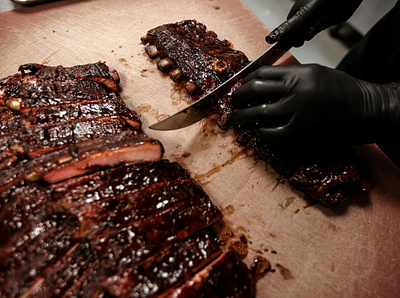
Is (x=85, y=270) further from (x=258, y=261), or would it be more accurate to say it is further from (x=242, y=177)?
(x=242, y=177)

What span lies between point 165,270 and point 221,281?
0.46 meters

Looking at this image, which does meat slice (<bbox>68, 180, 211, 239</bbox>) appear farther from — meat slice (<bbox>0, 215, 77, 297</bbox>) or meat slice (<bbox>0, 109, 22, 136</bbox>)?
meat slice (<bbox>0, 109, 22, 136</bbox>)

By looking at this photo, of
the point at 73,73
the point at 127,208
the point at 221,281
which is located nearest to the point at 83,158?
the point at 127,208

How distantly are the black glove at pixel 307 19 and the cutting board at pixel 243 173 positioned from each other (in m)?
0.71

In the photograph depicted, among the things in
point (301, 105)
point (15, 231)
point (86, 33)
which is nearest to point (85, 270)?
point (15, 231)

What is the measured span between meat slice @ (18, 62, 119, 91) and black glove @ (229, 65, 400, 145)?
176cm

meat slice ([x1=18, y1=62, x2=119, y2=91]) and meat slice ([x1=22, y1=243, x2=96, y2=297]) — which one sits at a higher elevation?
meat slice ([x1=18, y1=62, x2=119, y2=91])

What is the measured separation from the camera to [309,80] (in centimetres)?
265

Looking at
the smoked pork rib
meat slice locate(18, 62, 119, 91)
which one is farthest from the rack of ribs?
the smoked pork rib

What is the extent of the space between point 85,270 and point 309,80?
2609 mm

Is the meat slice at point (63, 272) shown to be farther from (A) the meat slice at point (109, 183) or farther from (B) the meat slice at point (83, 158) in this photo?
(B) the meat slice at point (83, 158)

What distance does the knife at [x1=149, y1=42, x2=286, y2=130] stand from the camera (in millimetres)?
3000

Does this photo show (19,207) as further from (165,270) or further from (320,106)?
(320,106)

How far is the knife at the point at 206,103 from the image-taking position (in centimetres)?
300
